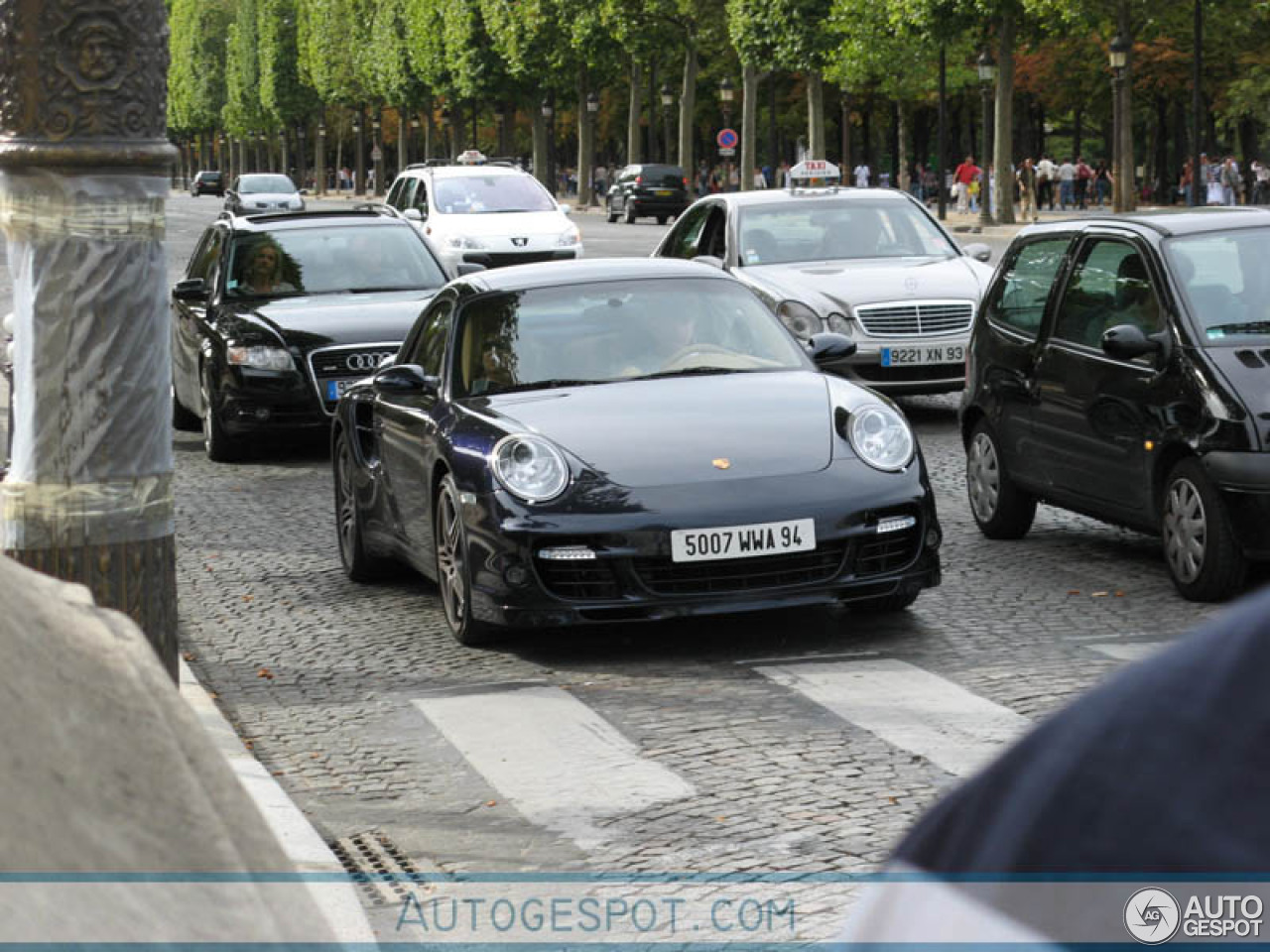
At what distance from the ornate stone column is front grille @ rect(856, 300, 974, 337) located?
10.7 m

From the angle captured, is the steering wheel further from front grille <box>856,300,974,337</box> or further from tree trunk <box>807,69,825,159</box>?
tree trunk <box>807,69,825,159</box>

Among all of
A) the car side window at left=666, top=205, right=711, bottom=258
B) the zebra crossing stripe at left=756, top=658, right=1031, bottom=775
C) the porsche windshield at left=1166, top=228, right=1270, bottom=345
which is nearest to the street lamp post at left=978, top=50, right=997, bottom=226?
the car side window at left=666, top=205, right=711, bottom=258

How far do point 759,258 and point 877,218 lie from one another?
977 mm

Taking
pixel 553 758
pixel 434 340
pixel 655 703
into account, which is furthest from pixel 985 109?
pixel 553 758

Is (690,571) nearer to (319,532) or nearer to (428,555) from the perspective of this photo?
(428,555)

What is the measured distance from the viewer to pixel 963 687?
7.05 metres

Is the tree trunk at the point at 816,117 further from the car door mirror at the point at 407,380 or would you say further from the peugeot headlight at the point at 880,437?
the peugeot headlight at the point at 880,437

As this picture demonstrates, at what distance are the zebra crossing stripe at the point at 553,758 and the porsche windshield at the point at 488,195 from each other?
66.4 feet

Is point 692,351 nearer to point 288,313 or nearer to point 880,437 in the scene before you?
point 880,437

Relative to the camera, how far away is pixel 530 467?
784cm

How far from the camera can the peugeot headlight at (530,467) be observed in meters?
7.76

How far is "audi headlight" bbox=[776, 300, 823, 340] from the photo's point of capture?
15.3m

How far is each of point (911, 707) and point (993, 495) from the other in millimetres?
3693

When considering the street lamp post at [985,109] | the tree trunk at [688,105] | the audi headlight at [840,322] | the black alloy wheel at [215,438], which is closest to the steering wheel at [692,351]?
the black alloy wheel at [215,438]
